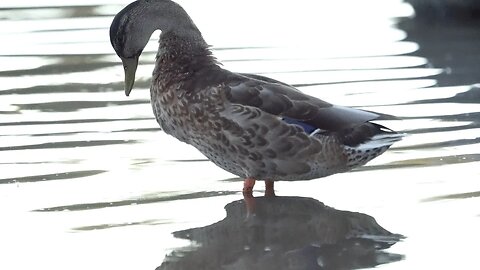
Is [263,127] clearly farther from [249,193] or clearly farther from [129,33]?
[129,33]

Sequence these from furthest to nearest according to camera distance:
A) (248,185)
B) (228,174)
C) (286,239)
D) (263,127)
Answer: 1. (228,174)
2. (248,185)
3. (263,127)
4. (286,239)

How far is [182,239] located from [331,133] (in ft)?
2.88

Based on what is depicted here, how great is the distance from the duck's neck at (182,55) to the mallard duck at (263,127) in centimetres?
6

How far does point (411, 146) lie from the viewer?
21.1 ft

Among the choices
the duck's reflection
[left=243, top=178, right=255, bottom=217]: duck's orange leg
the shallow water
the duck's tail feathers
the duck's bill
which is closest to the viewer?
the duck's reflection

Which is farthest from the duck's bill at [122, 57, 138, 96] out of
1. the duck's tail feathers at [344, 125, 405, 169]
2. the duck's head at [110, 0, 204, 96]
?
the duck's tail feathers at [344, 125, 405, 169]

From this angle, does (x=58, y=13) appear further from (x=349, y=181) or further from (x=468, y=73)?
(x=349, y=181)

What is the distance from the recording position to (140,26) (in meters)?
5.74

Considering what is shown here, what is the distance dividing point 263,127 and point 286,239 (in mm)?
611

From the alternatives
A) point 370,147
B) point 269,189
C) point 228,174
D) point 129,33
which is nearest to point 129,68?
point 129,33

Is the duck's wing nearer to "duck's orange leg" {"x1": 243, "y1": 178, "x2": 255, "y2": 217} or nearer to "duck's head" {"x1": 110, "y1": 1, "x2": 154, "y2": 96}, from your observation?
"duck's orange leg" {"x1": 243, "y1": 178, "x2": 255, "y2": 217}

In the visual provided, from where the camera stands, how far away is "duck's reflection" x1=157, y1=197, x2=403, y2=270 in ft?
15.6

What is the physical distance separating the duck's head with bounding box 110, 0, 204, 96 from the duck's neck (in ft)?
0.09

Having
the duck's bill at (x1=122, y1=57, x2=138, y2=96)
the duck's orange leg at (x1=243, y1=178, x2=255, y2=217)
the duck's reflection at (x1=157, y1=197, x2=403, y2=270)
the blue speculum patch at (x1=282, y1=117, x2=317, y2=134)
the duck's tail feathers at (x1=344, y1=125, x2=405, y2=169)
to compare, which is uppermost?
the duck's bill at (x1=122, y1=57, x2=138, y2=96)
